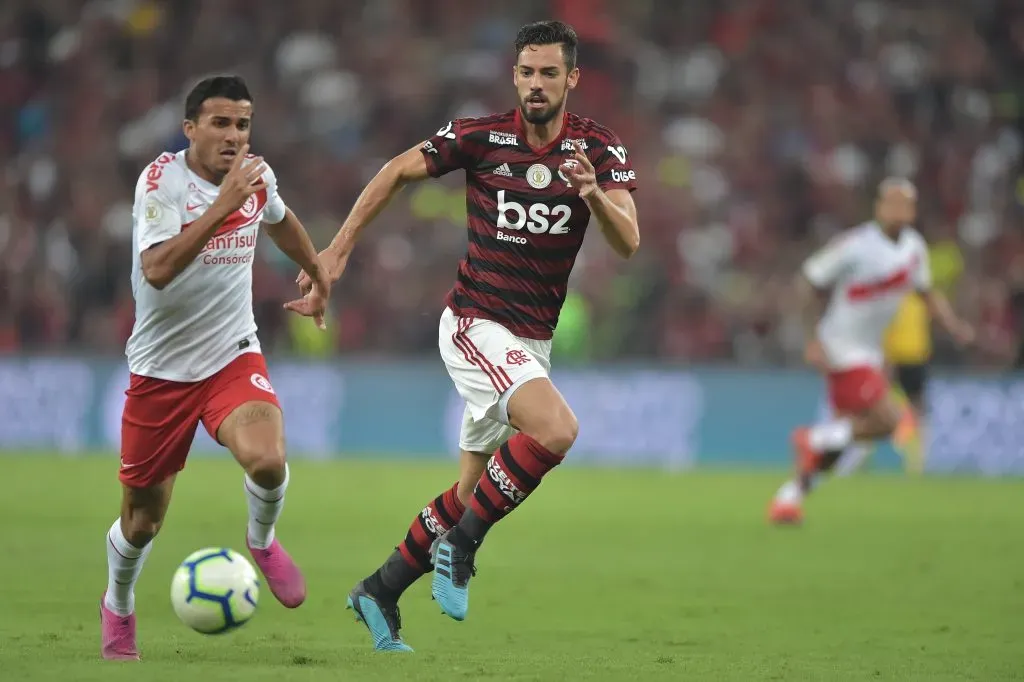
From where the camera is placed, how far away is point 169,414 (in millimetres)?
6555

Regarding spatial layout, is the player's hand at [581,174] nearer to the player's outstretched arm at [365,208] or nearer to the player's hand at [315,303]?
the player's outstretched arm at [365,208]

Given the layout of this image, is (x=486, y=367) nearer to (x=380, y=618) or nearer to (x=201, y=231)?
(x=380, y=618)

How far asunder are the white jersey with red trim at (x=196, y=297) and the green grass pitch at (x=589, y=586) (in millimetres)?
1236

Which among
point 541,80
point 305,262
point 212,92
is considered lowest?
point 305,262

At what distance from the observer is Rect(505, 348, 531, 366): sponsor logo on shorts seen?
6555 millimetres

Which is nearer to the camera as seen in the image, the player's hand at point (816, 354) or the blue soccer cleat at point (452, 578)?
the blue soccer cleat at point (452, 578)

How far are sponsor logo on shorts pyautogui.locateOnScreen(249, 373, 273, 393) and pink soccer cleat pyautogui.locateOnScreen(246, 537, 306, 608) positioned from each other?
682 millimetres

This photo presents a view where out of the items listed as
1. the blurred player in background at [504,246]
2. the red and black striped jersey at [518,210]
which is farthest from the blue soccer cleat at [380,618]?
the red and black striped jersey at [518,210]

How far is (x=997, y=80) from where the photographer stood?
2230 cm

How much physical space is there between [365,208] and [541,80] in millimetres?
954

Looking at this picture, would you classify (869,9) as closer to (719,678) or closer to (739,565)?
(739,565)

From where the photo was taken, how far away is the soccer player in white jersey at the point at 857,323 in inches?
500

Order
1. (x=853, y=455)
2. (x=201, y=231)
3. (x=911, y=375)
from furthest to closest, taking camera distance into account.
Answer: (x=911, y=375) < (x=853, y=455) < (x=201, y=231)

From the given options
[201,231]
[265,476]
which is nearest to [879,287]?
[265,476]
